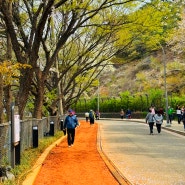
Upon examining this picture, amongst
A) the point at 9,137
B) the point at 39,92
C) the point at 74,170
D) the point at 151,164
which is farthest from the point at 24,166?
the point at 39,92

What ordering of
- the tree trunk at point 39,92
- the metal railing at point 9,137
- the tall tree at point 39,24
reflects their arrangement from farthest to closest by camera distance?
the tree trunk at point 39,92
the tall tree at point 39,24
the metal railing at point 9,137

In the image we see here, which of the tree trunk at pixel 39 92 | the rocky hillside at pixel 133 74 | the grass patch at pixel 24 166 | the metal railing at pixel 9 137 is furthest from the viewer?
the rocky hillside at pixel 133 74

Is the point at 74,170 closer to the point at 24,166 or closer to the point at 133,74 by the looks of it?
the point at 24,166

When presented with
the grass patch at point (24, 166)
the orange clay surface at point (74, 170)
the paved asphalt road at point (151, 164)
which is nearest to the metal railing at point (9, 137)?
the grass patch at point (24, 166)

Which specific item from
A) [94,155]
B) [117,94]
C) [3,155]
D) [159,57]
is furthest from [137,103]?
[3,155]

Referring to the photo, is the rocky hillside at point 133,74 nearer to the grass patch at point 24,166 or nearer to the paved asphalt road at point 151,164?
the paved asphalt road at point 151,164

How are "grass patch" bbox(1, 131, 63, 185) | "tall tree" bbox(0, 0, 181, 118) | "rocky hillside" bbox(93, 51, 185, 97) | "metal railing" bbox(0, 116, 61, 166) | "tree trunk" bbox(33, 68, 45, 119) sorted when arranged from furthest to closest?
"rocky hillside" bbox(93, 51, 185, 97)
"tree trunk" bbox(33, 68, 45, 119)
"tall tree" bbox(0, 0, 181, 118)
"metal railing" bbox(0, 116, 61, 166)
"grass patch" bbox(1, 131, 63, 185)

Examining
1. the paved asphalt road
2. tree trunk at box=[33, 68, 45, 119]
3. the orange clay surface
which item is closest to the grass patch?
the orange clay surface

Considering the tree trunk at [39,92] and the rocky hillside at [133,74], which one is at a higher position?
the rocky hillside at [133,74]

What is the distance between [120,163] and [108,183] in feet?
11.9

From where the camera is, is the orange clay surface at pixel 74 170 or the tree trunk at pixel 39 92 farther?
the tree trunk at pixel 39 92

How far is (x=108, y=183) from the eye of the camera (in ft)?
32.2

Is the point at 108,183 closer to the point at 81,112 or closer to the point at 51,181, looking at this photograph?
the point at 51,181

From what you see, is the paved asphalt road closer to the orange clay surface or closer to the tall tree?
the orange clay surface
